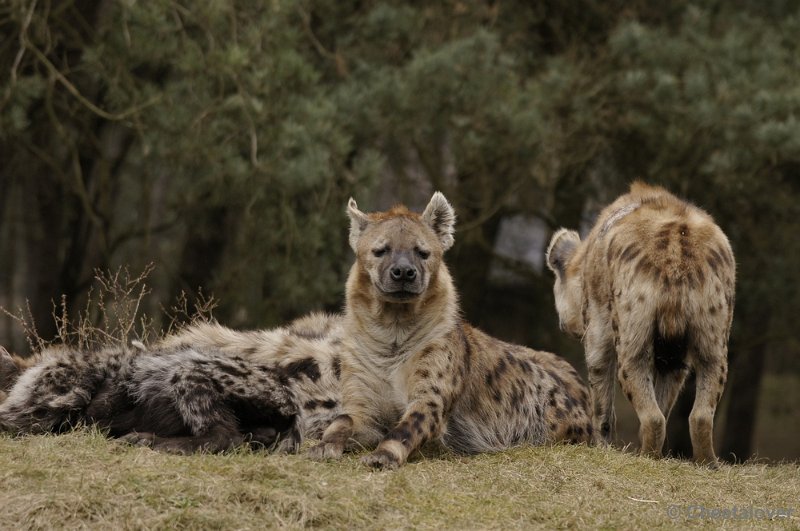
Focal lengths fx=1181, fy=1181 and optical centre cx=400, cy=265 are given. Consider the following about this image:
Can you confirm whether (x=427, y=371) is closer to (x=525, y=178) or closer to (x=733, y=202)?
(x=525, y=178)

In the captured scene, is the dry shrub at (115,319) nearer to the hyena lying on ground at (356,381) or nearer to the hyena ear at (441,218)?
the hyena lying on ground at (356,381)

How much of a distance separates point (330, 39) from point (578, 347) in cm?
450

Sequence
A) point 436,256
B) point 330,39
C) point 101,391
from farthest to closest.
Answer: point 330,39, point 436,256, point 101,391

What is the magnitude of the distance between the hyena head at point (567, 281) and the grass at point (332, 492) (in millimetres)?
1983

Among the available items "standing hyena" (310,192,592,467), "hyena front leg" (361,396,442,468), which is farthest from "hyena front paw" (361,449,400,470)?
"standing hyena" (310,192,592,467)

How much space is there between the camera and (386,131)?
1095cm

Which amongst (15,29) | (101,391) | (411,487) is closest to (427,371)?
(411,487)

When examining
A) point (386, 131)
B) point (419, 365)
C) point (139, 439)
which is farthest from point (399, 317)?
point (386, 131)

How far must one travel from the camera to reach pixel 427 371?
20.6 ft

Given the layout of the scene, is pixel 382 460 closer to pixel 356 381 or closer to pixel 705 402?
pixel 356 381

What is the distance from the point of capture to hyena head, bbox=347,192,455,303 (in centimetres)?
623

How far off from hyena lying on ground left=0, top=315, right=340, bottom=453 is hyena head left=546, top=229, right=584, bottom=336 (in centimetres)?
A: 254

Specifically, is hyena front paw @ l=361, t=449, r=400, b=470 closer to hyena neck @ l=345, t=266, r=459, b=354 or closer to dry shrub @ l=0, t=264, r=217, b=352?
hyena neck @ l=345, t=266, r=459, b=354

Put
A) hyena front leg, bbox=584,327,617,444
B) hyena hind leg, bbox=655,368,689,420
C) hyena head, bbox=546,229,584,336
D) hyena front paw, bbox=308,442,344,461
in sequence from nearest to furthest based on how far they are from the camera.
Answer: hyena front paw, bbox=308,442,344,461, hyena hind leg, bbox=655,368,689,420, hyena front leg, bbox=584,327,617,444, hyena head, bbox=546,229,584,336
